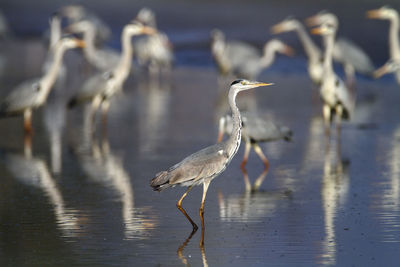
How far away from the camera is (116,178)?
10.4 m

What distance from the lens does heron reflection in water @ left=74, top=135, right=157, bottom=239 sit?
790 cm

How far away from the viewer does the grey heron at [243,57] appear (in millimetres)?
22000

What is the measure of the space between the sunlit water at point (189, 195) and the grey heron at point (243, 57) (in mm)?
4516

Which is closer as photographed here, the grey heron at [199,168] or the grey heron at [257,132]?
the grey heron at [199,168]

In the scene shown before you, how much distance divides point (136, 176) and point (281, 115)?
6.15 meters

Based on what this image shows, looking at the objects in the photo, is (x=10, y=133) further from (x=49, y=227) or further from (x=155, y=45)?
(x=155, y=45)

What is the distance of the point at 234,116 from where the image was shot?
26.5ft

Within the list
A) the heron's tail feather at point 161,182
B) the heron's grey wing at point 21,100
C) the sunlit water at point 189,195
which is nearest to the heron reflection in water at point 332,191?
the sunlit water at point 189,195

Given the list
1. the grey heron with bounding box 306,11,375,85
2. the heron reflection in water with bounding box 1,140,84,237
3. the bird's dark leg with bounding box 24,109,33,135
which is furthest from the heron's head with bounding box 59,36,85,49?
the grey heron with bounding box 306,11,375,85

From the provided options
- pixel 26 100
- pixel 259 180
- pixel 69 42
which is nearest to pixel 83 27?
pixel 69 42

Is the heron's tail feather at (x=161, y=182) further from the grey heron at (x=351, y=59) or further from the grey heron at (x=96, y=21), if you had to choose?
the grey heron at (x=96, y=21)

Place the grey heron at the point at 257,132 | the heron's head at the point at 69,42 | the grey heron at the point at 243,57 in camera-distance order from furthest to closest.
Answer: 1. the grey heron at the point at 243,57
2. the heron's head at the point at 69,42
3. the grey heron at the point at 257,132

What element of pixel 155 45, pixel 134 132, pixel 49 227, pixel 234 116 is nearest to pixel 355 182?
pixel 234 116

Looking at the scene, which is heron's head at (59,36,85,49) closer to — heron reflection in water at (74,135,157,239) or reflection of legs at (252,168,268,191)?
heron reflection in water at (74,135,157,239)
